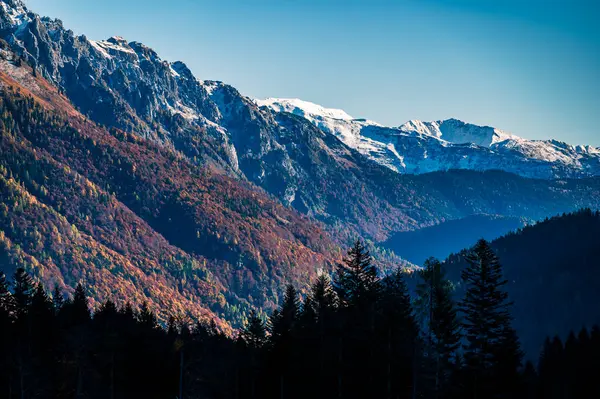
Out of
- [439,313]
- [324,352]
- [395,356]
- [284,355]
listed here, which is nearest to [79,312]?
[284,355]

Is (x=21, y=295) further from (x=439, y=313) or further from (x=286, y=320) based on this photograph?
(x=439, y=313)

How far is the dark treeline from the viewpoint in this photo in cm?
6438

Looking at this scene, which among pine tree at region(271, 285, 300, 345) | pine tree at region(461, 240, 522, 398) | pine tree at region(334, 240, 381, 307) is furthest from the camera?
pine tree at region(271, 285, 300, 345)

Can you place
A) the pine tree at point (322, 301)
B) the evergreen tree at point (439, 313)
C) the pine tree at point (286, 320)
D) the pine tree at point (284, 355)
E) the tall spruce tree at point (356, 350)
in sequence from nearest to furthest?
the evergreen tree at point (439, 313), the tall spruce tree at point (356, 350), the pine tree at point (322, 301), the pine tree at point (284, 355), the pine tree at point (286, 320)

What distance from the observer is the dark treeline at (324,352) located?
64.4 metres

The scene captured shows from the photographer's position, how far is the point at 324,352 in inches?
2837

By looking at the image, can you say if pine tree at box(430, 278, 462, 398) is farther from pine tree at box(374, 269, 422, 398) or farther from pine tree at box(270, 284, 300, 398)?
pine tree at box(270, 284, 300, 398)

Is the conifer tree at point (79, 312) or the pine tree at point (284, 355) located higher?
the conifer tree at point (79, 312)

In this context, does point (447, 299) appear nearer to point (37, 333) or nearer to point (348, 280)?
point (348, 280)

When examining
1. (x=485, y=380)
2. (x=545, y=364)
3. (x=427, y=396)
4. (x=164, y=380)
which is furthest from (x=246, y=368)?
(x=545, y=364)

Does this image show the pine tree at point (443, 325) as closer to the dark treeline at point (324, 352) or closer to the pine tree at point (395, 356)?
the dark treeline at point (324, 352)

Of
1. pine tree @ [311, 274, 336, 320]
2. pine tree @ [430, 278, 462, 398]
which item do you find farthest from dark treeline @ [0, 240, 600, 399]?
pine tree @ [311, 274, 336, 320]

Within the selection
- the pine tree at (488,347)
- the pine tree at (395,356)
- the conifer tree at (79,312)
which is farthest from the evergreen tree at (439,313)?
the conifer tree at (79,312)

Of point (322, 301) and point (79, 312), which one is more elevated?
point (79, 312)
